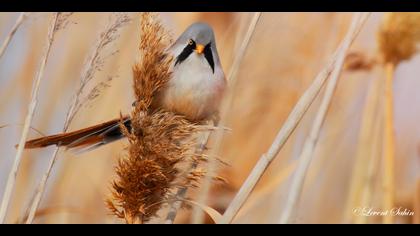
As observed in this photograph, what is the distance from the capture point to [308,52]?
153 cm

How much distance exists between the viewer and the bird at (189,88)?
1045 mm

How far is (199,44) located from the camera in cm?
111

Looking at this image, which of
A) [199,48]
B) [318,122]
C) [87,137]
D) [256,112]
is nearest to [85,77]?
[87,137]

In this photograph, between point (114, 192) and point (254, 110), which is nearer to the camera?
point (114, 192)

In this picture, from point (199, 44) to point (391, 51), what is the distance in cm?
39

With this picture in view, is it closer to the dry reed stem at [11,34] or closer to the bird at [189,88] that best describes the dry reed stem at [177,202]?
the bird at [189,88]

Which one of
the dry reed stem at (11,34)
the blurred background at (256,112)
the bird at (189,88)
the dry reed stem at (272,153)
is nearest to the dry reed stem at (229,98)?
the bird at (189,88)

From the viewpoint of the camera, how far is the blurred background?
140 centimetres

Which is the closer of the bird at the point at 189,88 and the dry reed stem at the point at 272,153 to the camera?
the dry reed stem at the point at 272,153

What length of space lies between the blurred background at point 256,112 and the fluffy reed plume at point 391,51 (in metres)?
0.18
